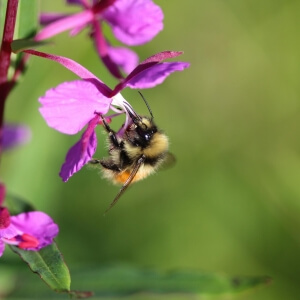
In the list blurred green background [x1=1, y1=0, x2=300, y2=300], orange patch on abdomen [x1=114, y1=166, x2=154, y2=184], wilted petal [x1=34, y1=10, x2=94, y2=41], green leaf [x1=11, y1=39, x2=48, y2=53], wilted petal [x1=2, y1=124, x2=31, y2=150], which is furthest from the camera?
blurred green background [x1=1, y1=0, x2=300, y2=300]

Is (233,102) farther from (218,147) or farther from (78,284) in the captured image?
(78,284)

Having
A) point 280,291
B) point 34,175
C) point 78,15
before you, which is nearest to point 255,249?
point 280,291

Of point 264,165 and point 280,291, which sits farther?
point 264,165

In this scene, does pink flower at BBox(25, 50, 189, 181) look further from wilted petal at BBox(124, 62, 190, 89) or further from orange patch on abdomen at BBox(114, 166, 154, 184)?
orange patch on abdomen at BBox(114, 166, 154, 184)

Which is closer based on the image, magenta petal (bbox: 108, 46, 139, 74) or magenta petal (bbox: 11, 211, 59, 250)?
magenta petal (bbox: 11, 211, 59, 250)

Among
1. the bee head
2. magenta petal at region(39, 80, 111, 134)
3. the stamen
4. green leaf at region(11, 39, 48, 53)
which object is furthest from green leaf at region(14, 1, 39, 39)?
the stamen

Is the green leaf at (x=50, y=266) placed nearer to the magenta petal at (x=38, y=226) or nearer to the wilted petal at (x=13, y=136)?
the magenta petal at (x=38, y=226)

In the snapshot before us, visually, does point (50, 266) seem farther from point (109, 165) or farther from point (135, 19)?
point (135, 19)

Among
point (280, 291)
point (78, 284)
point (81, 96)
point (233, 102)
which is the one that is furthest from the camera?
point (233, 102)
